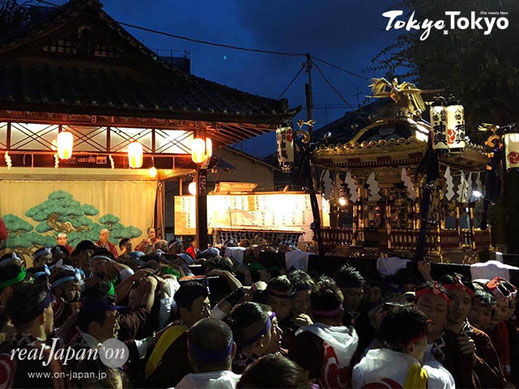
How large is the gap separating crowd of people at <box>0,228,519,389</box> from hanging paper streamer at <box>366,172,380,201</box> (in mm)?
5927

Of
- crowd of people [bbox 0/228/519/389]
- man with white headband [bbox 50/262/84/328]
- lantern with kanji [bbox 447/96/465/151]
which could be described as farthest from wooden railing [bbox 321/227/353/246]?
man with white headband [bbox 50/262/84/328]

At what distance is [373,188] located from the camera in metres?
10.9

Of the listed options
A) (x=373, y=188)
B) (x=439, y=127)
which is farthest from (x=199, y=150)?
(x=439, y=127)

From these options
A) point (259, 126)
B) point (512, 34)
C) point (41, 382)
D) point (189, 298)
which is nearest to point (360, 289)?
point (189, 298)

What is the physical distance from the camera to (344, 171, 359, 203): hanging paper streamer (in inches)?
441

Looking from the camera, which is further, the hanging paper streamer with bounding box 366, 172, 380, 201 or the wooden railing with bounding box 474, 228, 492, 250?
the wooden railing with bounding box 474, 228, 492, 250

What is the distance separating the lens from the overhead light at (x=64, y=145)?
A: 11.0 m

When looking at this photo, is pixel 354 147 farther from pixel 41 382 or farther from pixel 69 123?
pixel 41 382

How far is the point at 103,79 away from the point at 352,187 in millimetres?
7315

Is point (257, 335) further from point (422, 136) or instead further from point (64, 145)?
point (64, 145)

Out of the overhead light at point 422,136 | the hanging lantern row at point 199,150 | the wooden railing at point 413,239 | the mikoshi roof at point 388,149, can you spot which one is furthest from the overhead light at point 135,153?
the overhead light at point 422,136

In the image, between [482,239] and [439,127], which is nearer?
[439,127]

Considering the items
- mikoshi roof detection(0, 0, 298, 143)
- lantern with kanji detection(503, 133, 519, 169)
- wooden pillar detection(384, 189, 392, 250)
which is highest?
mikoshi roof detection(0, 0, 298, 143)

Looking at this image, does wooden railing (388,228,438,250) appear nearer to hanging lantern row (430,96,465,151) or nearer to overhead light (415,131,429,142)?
overhead light (415,131,429,142)
